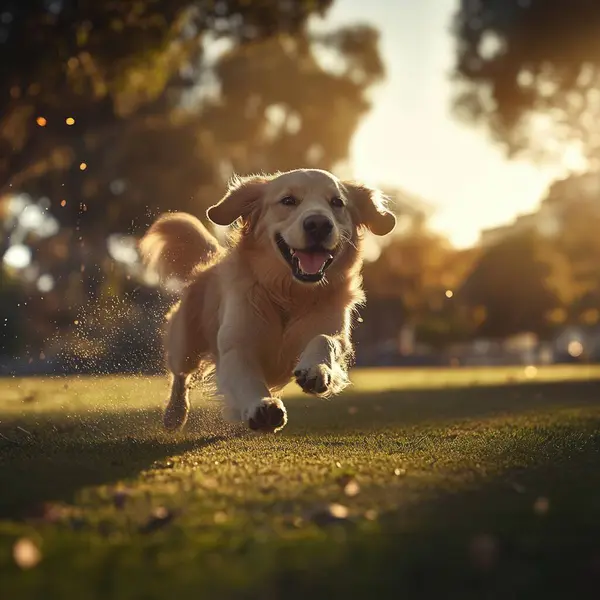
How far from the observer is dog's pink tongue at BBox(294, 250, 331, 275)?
5.36 meters

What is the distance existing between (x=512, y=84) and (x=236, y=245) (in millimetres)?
16470

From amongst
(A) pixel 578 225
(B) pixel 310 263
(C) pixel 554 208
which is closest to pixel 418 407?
(B) pixel 310 263

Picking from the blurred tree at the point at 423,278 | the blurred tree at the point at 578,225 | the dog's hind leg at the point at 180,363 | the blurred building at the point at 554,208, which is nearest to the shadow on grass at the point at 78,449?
the dog's hind leg at the point at 180,363

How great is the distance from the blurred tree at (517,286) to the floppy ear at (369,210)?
38031mm

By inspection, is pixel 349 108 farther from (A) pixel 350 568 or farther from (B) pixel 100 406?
(A) pixel 350 568

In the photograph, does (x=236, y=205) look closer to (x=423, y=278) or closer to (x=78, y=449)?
(x=78, y=449)

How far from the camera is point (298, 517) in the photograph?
2.80 m

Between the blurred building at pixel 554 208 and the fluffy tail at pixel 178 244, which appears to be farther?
the blurred building at pixel 554 208

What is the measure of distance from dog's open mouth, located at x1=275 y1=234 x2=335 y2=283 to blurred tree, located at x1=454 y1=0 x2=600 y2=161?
1516cm

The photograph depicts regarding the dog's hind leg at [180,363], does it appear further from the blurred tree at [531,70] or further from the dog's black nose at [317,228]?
the blurred tree at [531,70]

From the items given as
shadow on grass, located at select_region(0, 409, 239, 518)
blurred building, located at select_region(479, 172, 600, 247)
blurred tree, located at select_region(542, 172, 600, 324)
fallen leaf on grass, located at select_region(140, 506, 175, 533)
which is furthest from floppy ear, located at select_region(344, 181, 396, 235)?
blurred tree, located at select_region(542, 172, 600, 324)

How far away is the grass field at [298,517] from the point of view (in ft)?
6.98

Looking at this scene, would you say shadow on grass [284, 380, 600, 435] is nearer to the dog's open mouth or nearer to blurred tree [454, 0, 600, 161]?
the dog's open mouth

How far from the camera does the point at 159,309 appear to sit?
304 inches
